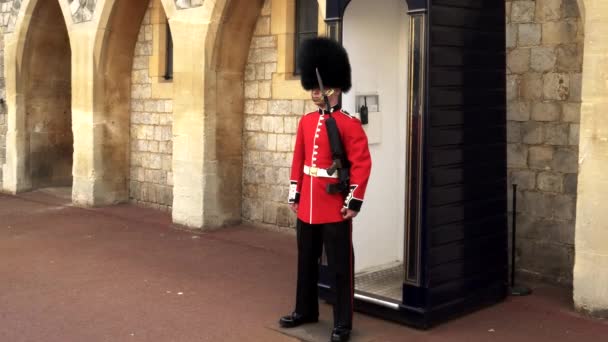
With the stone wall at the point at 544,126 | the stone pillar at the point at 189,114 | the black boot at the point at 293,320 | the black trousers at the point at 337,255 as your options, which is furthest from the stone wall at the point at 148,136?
the black trousers at the point at 337,255

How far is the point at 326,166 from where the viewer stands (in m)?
4.88

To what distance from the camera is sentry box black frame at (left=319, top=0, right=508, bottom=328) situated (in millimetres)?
4930

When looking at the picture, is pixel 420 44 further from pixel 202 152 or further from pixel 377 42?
pixel 202 152

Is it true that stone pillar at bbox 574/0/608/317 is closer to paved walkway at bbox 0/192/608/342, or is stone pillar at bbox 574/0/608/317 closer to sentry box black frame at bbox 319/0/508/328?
paved walkway at bbox 0/192/608/342

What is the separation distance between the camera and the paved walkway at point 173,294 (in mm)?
5105

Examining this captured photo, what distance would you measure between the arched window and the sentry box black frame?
3.14 m

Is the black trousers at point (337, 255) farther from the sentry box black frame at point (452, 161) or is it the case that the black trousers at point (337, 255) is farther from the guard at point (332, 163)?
the sentry box black frame at point (452, 161)

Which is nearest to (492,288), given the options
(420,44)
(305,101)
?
(420,44)

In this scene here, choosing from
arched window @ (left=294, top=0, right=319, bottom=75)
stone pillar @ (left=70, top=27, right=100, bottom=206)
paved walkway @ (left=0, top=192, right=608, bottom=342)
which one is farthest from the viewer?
stone pillar @ (left=70, top=27, right=100, bottom=206)

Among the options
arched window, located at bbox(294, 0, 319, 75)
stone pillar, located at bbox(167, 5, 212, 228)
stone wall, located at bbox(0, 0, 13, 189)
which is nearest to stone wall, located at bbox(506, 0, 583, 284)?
arched window, located at bbox(294, 0, 319, 75)

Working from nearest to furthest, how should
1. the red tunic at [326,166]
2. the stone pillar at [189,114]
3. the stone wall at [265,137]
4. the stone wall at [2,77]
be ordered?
the red tunic at [326,166] < the stone wall at [265,137] < the stone pillar at [189,114] < the stone wall at [2,77]

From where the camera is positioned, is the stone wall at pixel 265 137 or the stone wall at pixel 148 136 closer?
the stone wall at pixel 265 137

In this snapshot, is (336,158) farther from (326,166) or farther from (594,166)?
(594,166)

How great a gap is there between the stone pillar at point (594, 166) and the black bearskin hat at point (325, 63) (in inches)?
63.9
